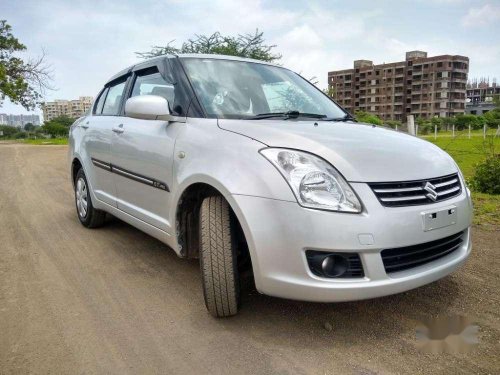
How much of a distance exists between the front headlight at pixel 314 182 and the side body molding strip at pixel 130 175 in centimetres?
102

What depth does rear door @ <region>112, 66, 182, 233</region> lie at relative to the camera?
3040 mm

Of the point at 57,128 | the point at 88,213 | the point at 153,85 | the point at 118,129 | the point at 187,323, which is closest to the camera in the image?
the point at 187,323

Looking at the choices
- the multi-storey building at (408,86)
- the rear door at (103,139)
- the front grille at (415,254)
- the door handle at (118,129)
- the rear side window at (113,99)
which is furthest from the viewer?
the multi-storey building at (408,86)

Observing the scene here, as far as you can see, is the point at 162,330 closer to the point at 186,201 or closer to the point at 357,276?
the point at 186,201

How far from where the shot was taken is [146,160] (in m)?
3.26

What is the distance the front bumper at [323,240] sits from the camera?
85.2 inches

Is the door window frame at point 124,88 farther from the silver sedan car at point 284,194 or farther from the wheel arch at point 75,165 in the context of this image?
the silver sedan car at point 284,194

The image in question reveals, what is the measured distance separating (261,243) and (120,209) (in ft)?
6.54

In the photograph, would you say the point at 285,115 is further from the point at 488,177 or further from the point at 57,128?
the point at 57,128

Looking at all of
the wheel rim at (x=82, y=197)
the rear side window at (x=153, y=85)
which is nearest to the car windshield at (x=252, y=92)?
the rear side window at (x=153, y=85)

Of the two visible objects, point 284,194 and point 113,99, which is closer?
point 284,194

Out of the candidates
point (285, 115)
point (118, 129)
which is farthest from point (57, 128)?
point (285, 115)

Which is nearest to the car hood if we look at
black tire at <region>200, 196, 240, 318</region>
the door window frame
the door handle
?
black tire at <region>200, 196, 240, 318</region>

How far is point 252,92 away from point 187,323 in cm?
173
